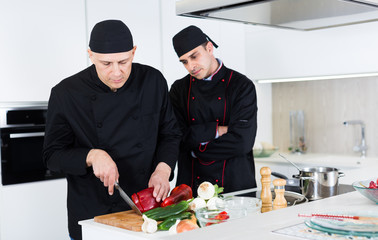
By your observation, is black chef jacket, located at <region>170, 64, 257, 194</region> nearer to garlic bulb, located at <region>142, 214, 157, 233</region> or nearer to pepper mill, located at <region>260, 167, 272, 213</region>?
pepper mill, located at <region>260, 167, 272, 213</region>

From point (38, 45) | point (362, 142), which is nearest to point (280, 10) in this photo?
point (38, 45)

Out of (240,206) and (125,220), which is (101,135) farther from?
(240,206)

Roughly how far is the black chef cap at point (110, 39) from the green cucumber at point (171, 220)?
0.69 metres

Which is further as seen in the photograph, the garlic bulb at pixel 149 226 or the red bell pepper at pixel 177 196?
the red bell pepper at pixel 177 196

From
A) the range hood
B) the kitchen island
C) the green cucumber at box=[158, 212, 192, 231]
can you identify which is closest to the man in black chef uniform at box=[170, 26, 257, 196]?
the range hood

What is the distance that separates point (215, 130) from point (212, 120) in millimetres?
116

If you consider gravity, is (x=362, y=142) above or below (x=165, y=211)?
below

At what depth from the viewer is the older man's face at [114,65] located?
188 cm

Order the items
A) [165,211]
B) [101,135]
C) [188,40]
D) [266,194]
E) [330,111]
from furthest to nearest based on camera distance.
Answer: [330,111] → [188,40] → [101,135] → [266,194] → [165,211]

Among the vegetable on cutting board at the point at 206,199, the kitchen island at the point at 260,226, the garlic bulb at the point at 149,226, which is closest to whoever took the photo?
the kitchen island at the point at 260,226

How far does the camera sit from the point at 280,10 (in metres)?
2.22

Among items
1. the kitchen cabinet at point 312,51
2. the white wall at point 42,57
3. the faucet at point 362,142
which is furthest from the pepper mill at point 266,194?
the faucet at point 362,142

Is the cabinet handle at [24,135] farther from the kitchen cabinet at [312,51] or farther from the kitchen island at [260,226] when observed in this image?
the kitchen cabinet at [312,51]

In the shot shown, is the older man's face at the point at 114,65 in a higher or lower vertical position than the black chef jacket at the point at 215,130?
higher
